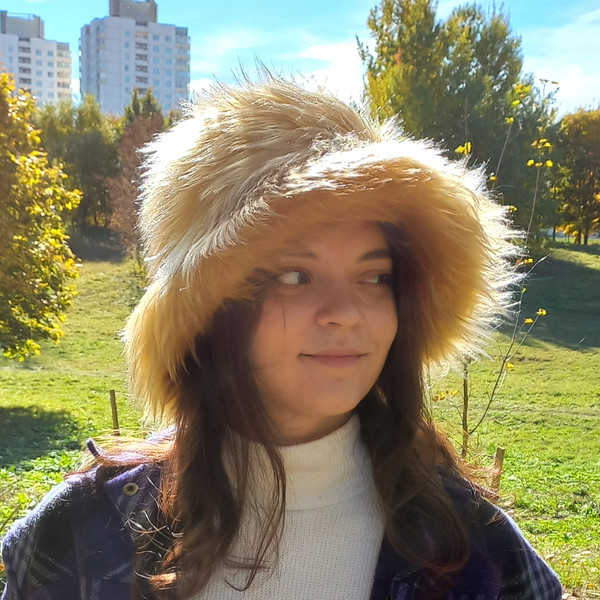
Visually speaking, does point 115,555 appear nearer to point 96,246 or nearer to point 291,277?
point 291,277

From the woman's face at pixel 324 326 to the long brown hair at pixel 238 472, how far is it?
0.17 ft

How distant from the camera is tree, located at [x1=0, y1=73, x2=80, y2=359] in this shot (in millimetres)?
8070

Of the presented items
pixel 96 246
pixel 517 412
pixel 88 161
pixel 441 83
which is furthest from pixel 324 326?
pixel 88 161

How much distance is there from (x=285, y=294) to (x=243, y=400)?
23 cm

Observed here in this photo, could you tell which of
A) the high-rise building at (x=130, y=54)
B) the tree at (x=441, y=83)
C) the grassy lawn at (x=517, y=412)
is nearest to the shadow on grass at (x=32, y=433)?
the grassy lawn at (x=517, y=412)

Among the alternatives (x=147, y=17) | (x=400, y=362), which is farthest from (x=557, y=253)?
(x=147, y=17)

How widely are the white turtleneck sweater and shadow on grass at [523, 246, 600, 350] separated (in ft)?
38.6

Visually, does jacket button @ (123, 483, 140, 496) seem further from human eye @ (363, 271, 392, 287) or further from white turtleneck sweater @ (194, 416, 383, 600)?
human eye @ (363, 271, 392, 287)

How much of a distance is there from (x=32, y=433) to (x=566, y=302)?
40.3 feet

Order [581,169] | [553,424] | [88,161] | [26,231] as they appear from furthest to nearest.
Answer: [88,161]
[581,169]
[553,424]
[26,231]

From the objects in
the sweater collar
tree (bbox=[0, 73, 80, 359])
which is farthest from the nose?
tree (bbox=[0, 73, 80, 359])

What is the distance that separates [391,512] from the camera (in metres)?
1.35

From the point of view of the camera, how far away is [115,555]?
1.33 m

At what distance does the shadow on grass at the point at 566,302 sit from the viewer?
44.6 ft
